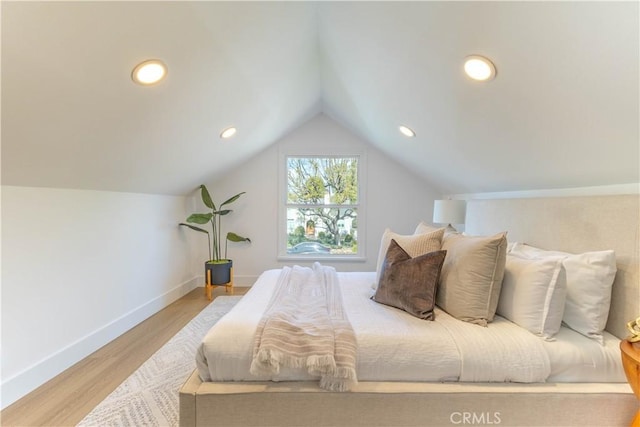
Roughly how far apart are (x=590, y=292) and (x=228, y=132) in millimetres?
2867

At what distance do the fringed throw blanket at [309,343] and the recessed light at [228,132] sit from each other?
5.88 feet

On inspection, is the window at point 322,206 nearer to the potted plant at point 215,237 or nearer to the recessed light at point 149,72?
the potted plant at point 215,237

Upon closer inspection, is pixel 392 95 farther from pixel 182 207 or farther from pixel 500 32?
pixel 182 207

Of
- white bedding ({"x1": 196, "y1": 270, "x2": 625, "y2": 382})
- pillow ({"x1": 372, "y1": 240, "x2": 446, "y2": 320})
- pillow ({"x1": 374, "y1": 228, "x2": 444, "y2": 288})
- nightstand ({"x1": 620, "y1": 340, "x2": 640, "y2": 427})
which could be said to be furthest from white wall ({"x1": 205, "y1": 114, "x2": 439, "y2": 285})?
nightstand ({"x1": 620, "y1": 340, "x2": 640, "y2": 427})

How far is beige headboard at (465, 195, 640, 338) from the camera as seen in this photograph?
148 cm

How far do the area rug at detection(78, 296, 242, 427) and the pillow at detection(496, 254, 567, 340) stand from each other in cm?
191

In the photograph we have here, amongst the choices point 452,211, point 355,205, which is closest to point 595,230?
point 452,211

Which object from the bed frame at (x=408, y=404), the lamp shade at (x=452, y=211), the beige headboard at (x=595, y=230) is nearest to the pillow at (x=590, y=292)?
the beige headboard at (x=595, y=230)

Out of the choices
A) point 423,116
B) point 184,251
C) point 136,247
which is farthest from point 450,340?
point 184,251

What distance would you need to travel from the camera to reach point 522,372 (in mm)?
1381

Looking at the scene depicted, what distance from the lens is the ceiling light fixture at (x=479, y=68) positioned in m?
1.49

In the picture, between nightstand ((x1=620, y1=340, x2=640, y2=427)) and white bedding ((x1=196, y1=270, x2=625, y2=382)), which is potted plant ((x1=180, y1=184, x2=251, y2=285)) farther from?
Answer: nightstand ((x1=620, y1=340, x2=640, y2=427))

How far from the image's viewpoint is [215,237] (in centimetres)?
418

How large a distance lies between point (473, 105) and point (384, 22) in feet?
2.33
